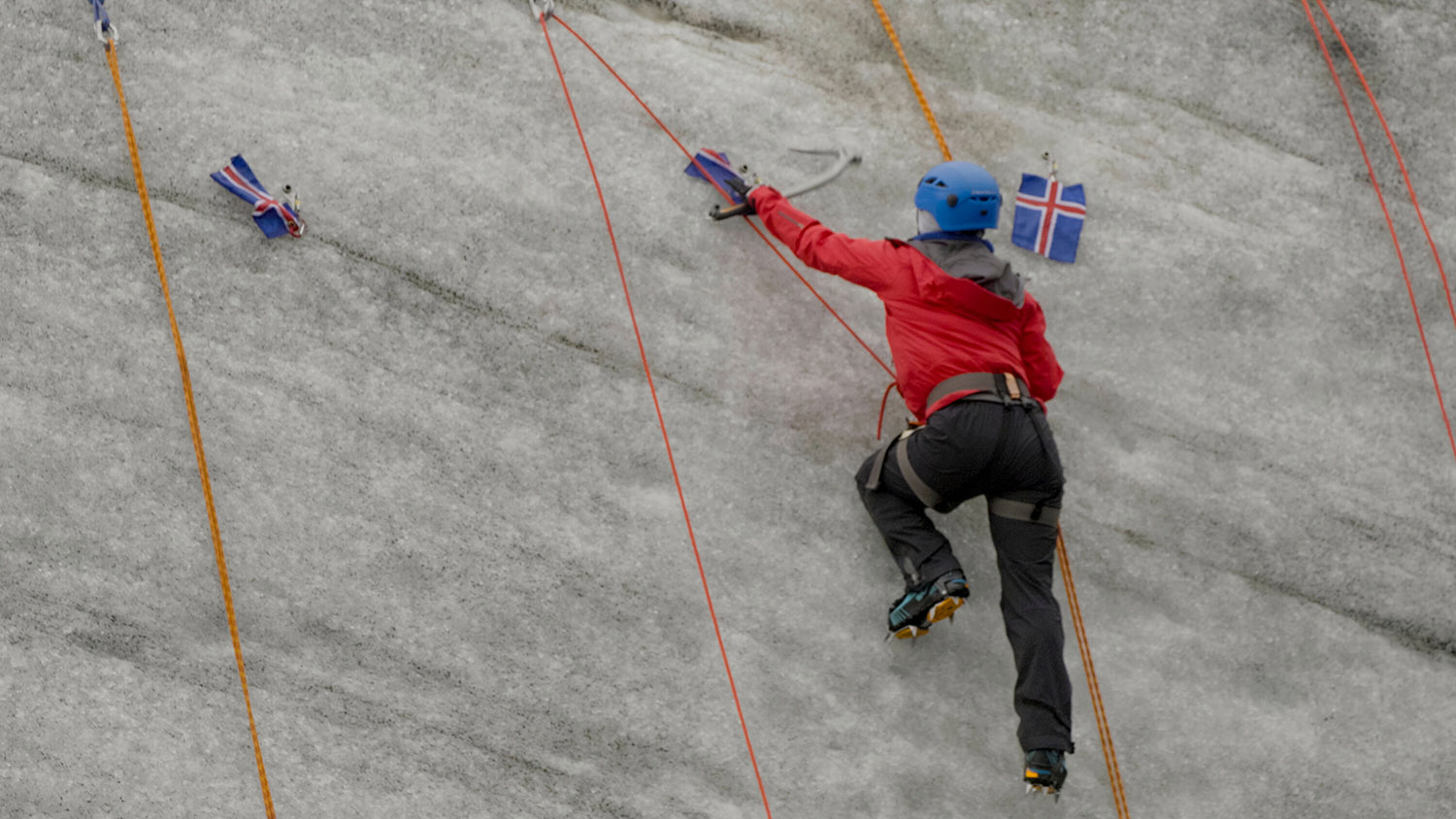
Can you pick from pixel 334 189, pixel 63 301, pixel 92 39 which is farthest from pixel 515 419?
pixel 92 39

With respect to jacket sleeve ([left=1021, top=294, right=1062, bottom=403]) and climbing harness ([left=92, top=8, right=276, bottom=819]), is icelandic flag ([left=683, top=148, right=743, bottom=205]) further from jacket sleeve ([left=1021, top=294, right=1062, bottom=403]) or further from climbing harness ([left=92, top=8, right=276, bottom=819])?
climbing harness ([left=92, top=8, right=276, bottom=819])

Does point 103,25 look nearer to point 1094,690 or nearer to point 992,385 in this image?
point 992,385

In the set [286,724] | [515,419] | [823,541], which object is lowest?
[286,724]

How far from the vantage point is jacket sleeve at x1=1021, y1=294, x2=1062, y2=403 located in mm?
3584

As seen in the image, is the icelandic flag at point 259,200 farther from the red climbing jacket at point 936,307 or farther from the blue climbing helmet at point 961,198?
the blue climbing helmet at point 961,198

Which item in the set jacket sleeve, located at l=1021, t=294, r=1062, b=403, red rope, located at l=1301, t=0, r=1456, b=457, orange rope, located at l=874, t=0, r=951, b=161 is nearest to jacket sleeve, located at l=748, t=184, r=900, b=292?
jacket sleeve, located at l=1021, t=294, r=1062, b=403

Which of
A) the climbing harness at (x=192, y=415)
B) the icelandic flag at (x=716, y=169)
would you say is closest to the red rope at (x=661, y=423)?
the icelandic flag at (x=716, y=169)

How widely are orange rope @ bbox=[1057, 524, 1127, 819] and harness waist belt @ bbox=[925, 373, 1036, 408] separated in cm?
87

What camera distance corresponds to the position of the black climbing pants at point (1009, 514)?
3.44m

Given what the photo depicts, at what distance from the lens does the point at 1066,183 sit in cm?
414

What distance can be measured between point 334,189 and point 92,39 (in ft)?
3.68

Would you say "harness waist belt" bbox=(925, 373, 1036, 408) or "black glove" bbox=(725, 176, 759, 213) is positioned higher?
"black glove" bbox=(725, 176, 759, 213)

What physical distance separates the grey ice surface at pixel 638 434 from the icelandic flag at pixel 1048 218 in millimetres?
73

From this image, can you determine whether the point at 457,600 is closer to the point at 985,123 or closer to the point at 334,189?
the point at 334,189
